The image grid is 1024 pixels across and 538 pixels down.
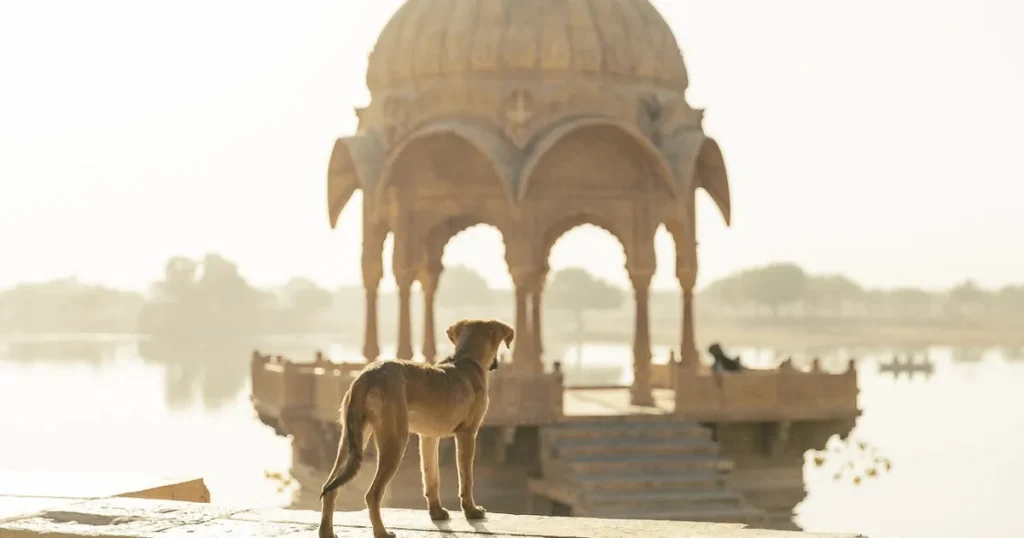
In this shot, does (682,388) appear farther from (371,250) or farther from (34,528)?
(34,528)

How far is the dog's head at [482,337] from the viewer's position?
8.81m

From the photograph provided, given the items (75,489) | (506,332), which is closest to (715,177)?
(75,489)

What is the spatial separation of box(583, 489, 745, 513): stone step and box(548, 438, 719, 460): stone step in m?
0.79

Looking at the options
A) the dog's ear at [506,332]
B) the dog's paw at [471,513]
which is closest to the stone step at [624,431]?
the dog's ear at [506,332]

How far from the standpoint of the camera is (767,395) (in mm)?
19328

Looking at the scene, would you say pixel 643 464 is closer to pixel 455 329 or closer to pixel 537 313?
pixel 537 313

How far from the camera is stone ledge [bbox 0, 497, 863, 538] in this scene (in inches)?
327

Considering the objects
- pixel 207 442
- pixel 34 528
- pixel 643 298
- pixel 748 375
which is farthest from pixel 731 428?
pixel 207 442

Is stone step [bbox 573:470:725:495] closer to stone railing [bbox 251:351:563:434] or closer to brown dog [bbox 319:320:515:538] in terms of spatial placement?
stone railing [bbox 251:351:563:434]

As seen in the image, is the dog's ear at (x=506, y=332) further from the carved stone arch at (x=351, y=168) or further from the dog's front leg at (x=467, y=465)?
the carved stone arch at (x=351, y=168)

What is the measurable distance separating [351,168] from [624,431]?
237 inches

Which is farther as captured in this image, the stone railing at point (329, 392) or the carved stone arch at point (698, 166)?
the carved stone arch at point (698, 166)

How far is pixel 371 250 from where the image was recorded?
71.1ft

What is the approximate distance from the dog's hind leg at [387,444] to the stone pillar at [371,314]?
13.9 metres
